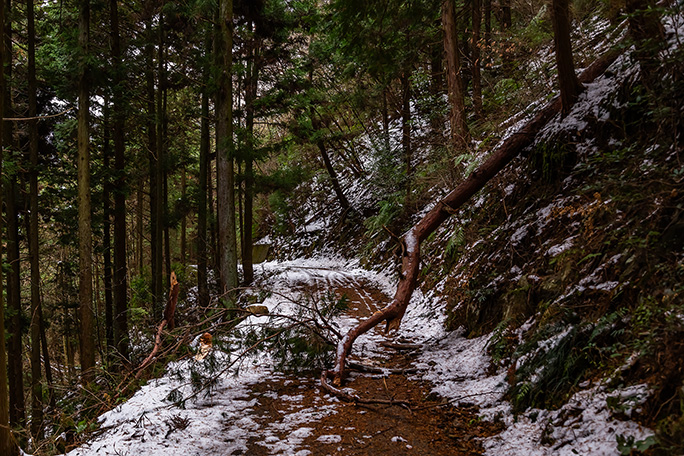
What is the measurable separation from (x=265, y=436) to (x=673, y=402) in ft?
10.7

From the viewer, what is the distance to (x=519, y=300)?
4727 millimetres

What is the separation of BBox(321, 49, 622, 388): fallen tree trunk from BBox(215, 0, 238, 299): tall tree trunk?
5354mm

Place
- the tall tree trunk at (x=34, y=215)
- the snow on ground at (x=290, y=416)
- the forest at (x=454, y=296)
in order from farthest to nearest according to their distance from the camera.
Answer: the tall tree trunk at (x=34, y=215) → the forest at (x=454, y=296) → the snow on ground at (x=290, y=416)

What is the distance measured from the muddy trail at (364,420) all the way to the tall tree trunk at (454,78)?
549 cm

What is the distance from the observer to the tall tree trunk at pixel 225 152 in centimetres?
990

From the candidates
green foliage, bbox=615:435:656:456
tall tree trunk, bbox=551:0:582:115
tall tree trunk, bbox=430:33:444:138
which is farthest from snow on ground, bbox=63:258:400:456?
tall tree trunk, bbox=430:33:444:138

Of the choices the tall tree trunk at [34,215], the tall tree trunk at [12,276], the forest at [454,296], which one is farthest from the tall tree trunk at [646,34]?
the tall tree trunk at [12,276]

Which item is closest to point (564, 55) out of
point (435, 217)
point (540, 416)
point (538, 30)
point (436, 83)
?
point (538, 30)

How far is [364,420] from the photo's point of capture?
4055 millimetres

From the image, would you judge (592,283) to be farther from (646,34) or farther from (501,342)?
(646,34)

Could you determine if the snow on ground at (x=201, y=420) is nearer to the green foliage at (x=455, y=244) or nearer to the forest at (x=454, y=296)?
the forest at (x=454, y=296)

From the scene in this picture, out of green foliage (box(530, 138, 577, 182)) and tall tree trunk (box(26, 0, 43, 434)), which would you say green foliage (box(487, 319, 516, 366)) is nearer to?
green foliage (box(530, 138, 577, 182))

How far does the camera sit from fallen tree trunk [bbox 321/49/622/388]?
5.37 m

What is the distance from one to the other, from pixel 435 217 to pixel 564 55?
9.60 feet
